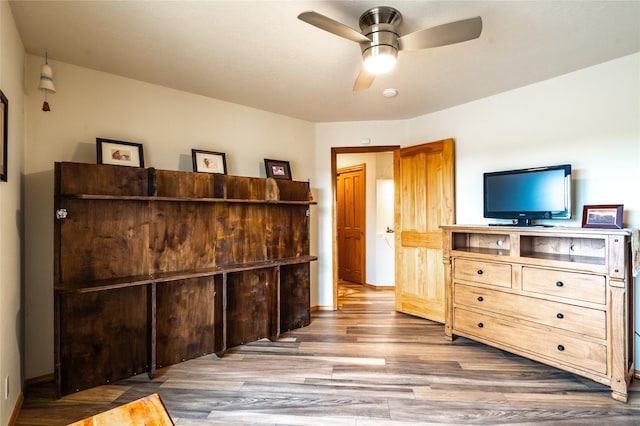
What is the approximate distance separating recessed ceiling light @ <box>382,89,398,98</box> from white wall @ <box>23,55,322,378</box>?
4.92 feet

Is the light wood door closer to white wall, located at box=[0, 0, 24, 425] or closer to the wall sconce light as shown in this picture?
the wall sconce light

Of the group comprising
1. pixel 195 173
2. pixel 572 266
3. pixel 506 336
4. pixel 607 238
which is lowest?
pixel 506 336

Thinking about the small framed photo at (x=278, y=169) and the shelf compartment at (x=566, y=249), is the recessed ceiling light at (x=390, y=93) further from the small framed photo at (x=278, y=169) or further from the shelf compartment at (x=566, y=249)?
the shelf compartment at (x=566, y=249)

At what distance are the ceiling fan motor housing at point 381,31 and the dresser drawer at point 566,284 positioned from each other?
2.09 m

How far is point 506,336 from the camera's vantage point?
2.82m

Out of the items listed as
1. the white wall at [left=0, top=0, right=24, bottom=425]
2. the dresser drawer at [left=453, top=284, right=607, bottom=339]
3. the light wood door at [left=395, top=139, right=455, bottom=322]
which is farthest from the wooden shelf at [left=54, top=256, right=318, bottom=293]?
the dresser drawer at [left=453, top=284, right=607, bottom=339]

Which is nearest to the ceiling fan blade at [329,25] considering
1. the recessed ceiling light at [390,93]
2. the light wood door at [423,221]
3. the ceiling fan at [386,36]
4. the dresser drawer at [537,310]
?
the ceiling fan at [386,36]

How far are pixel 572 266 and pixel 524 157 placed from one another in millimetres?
1205

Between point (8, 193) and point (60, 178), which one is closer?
point (8, 193)

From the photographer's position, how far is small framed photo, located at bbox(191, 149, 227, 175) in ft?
10.5

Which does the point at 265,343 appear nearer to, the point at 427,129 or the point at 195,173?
the point at 195,173

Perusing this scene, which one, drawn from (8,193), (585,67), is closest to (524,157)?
(585,67)

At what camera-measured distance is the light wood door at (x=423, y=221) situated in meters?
3.74

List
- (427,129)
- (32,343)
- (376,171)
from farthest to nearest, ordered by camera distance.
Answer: (376,171)
(427,129)
(32,343)
